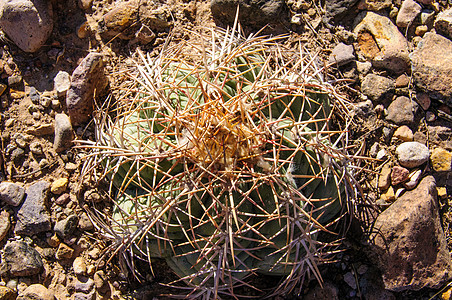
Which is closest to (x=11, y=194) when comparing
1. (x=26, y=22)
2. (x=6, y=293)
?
(x=6, y=293)

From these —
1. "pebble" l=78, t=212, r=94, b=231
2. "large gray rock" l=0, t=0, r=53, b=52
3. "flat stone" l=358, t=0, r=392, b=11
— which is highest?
"large gray rock" l=0, t=0, r=53, b=52

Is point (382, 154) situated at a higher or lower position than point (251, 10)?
lower

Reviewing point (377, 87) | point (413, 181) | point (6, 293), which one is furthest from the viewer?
point (377, 87)

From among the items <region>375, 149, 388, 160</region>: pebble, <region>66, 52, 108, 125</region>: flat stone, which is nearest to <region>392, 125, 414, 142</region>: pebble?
<region>375, 149, 388, 160</region>: pebble

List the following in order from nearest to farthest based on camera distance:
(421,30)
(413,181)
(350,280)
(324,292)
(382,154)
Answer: (324,292), (350,280), (413,181), (382,154), (421,30)

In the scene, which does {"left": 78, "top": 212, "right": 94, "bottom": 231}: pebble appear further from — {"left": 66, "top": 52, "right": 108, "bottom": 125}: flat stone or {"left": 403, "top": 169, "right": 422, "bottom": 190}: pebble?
{"left": 403, "top": 169, "right": 422, "bottom": 190}: pebble

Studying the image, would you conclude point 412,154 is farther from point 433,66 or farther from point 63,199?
point 63,199

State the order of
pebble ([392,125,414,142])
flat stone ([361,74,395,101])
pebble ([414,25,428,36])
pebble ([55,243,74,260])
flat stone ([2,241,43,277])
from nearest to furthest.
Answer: flat stone ([2,241,43,277]) → pebble ([55,243,74,260]) → pebble ([392,125,414,142]) → flat stone ([361,74,395,101]) → pebble ([414,25,428,36])
